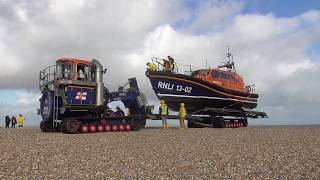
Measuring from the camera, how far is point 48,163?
9.36 meters

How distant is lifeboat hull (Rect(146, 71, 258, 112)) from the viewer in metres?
26.1

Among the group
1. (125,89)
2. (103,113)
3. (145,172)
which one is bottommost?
(145,172)

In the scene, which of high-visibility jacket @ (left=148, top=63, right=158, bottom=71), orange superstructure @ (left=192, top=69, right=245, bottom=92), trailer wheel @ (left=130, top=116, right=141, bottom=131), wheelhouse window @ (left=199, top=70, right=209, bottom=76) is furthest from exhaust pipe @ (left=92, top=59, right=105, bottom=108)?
wheelhouse window @ (left=199, top=70, right=209, bottom=76)

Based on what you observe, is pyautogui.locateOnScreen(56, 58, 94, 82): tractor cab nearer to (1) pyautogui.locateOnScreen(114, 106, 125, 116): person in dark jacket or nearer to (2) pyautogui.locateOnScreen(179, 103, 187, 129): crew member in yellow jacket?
(1) pyautogui.locateOnScreen(114, 106, 125, 116): person in dark jacket

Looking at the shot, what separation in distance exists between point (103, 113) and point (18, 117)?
17.8 meters

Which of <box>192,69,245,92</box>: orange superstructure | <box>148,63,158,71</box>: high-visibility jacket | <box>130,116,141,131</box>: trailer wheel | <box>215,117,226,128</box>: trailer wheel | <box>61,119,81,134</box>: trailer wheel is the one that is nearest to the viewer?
<box>61,119,81,134</box>: trailer wheel

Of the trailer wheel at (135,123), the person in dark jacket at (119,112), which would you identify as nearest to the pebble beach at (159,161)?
the trailer wheel at (135,123)

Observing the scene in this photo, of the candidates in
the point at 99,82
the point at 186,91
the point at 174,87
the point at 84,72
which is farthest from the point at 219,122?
the point at 84,72

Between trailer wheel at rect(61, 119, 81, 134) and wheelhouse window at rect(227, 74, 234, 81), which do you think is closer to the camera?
trailer wheel at rect(61, 119, 81, 134)

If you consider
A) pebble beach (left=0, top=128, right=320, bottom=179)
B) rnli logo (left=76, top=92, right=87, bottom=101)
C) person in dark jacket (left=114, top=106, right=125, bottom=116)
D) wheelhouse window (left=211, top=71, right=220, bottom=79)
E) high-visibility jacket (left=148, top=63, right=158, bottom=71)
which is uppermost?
high-visibility jacket (left=148, top=63, right=158, bottom=71)

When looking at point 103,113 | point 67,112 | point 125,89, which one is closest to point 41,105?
point 67,112

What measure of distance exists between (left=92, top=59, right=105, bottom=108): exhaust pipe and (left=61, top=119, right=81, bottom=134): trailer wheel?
175 cm

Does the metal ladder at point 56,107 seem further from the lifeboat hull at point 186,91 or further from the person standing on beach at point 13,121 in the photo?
the person standing on beach at point 13,121

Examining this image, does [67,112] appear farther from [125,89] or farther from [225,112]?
[225,112]
